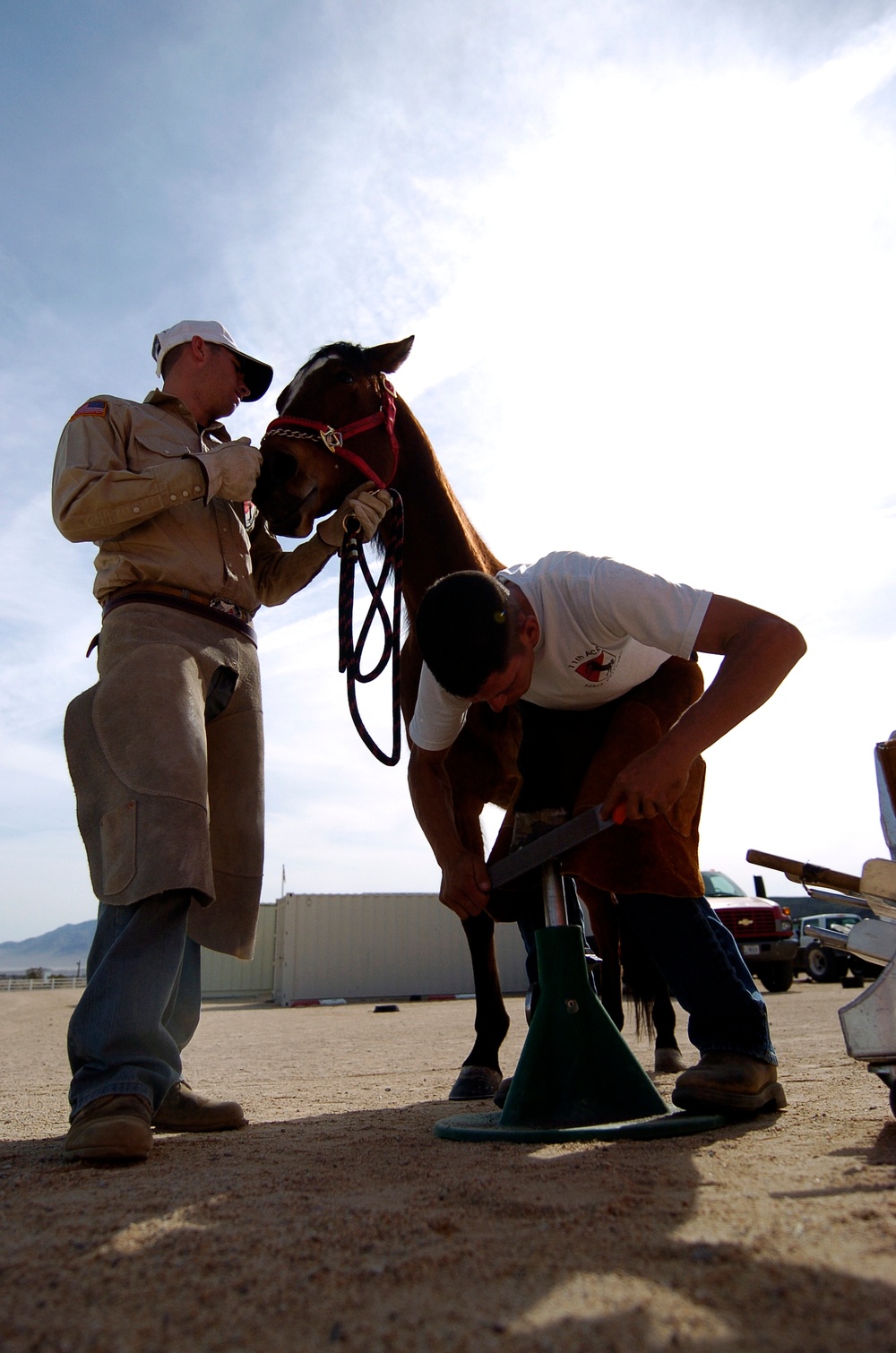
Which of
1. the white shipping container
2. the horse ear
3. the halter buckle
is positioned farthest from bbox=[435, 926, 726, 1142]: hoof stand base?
the white shipping container

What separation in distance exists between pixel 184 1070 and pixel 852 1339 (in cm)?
391

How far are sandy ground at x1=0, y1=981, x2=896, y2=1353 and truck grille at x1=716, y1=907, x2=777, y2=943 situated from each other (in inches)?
375

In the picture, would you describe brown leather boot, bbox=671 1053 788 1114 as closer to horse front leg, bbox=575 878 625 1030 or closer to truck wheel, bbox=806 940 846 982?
horse front leg, bbox=575 878 625 1030

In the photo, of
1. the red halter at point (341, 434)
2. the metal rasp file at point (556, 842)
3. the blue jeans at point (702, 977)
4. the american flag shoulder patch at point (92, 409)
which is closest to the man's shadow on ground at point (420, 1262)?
the blue jeans at point (702, 977)

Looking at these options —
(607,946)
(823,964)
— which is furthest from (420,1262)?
(823,964)

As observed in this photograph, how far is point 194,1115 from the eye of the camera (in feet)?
7.22

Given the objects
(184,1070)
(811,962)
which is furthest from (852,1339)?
(811,962)

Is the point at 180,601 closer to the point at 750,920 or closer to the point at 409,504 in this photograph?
the point at 409,504

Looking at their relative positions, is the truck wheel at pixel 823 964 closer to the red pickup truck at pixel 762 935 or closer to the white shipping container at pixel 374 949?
the red pickup truck at pixel 762 935

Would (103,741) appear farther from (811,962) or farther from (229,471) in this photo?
(811,962)

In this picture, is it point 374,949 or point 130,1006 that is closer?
point 130,1006

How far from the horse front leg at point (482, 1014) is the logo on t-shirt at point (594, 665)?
2.90ft

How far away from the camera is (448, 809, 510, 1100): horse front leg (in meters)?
2.88

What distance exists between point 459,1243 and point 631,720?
1425 millimetres
